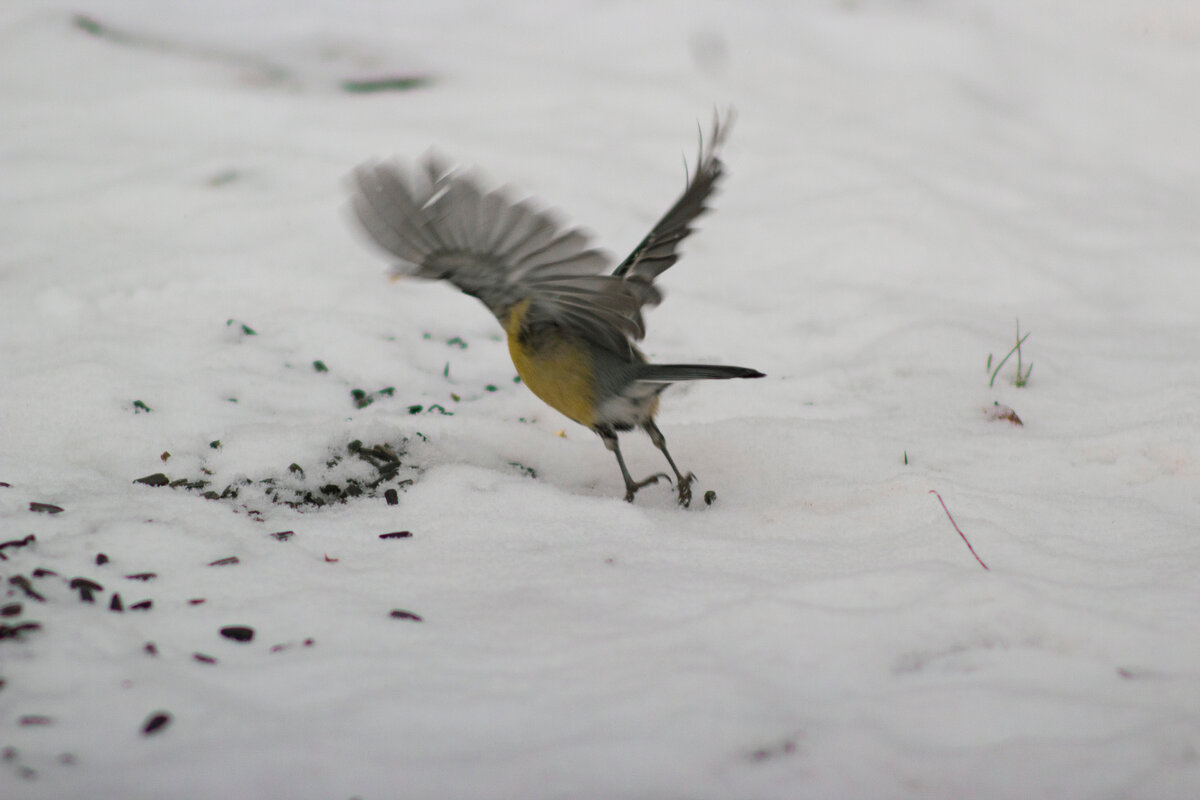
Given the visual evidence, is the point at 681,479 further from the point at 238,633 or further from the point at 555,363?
the point at 238,633

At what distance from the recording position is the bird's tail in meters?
2.57

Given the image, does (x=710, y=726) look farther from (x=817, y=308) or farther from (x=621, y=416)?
(x=817, y=308)

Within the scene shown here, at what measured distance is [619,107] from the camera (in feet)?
21.1

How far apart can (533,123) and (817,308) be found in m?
2.57

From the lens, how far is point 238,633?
188 centimetres

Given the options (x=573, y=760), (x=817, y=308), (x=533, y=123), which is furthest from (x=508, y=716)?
(x=533, y=123)

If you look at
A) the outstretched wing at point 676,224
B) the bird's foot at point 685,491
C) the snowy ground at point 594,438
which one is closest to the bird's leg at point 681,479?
the bird's foot at point 685,491

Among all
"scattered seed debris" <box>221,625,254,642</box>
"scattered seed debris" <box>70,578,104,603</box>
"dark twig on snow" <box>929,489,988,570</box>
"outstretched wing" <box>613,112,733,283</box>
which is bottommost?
"scattered seed debris" <box>70,578,104,603</box>

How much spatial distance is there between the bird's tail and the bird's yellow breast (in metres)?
0.16

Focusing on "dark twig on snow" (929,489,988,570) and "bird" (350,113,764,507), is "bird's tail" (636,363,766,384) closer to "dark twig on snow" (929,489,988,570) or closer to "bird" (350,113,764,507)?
"bird" (350,113,764,507)

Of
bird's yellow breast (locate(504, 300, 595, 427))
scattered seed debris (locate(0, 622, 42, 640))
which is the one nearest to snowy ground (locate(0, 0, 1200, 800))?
scattered seed debris (locate(0, 622, 42, 640))

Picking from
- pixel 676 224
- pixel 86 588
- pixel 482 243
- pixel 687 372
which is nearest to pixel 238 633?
pixel 86 588

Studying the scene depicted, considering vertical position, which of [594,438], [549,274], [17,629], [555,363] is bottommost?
[594,438]

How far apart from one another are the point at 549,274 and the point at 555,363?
1.27 feet
